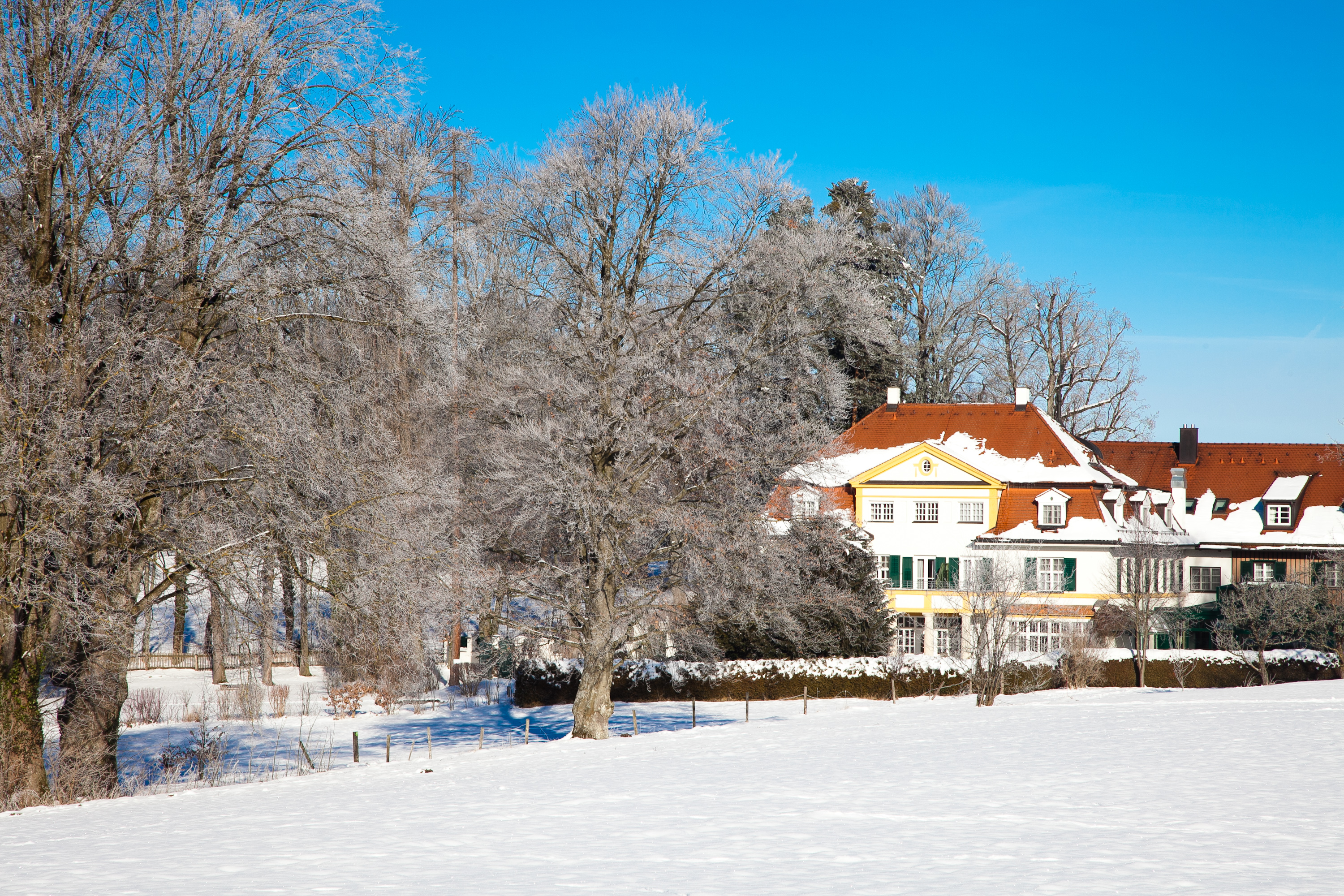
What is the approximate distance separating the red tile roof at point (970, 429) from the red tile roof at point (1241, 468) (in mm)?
6400

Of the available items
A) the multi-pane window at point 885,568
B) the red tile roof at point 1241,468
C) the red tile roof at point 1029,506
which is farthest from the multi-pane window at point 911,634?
the red tile roof at point 1241,468

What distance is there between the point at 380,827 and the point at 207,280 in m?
6.84

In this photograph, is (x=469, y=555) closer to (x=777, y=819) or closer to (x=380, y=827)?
(x=380, y=827)

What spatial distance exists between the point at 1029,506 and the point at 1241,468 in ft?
33.6

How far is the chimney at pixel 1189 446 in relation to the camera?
147ft

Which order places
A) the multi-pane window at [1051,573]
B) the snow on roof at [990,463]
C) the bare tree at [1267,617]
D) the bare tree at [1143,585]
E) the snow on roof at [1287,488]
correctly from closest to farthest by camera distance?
the bare tree at [1267,617] < the bare tree at [1143,585] < the multi-pane window at [1051,573] < the snow on roof at [990,463] < the snow on roof at [1287,488]

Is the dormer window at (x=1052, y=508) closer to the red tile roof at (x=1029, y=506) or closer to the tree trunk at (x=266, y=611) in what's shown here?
the red tile roof at (x=1029, y=506)

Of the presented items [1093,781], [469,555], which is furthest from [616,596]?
[1093,781]

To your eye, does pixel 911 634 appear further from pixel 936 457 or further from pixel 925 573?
pixel 936 457

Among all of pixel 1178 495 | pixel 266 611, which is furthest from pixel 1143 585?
pixel 266 611

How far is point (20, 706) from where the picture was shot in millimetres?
12969

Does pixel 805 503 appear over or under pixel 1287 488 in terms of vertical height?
under

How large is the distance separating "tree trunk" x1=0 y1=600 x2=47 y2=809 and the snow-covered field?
0.61m

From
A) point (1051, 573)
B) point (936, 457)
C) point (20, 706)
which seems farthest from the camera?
point (936, 457)
